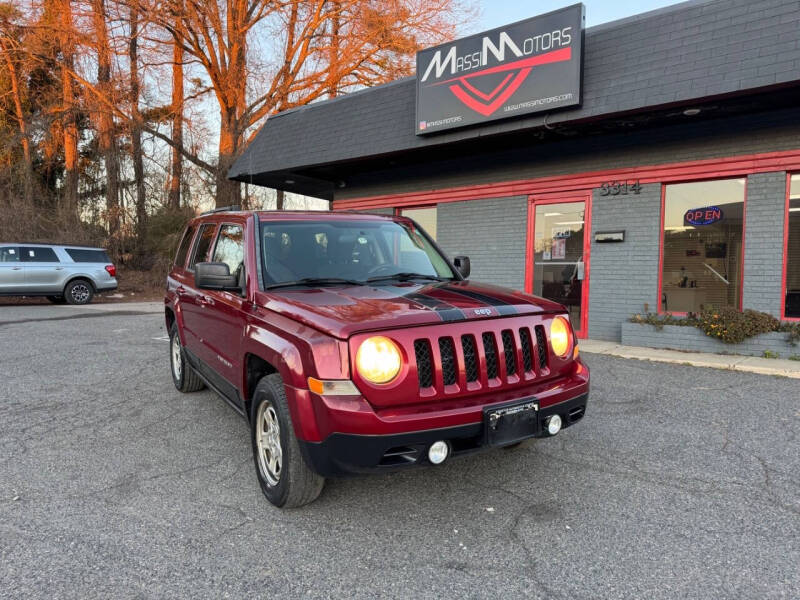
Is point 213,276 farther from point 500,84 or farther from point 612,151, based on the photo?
point 612,151

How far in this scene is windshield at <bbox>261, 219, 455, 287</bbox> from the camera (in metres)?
3.67

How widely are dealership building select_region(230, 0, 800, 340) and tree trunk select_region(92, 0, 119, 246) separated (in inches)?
410

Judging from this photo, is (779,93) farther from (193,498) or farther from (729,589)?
(193,498)

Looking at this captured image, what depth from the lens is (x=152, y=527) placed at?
2877 millimetres

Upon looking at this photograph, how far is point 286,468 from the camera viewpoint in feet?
9.52

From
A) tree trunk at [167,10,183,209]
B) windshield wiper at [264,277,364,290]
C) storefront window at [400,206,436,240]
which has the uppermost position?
tree trunk at [167,10,183,209]

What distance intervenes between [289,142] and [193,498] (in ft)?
33.1

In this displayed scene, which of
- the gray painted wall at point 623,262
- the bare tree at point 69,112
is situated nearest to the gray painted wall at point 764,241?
the gray painted wall at point 623,262

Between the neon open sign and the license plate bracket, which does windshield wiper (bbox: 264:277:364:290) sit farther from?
the neon open sign

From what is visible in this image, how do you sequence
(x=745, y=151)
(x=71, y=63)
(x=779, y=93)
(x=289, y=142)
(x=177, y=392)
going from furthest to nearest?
(x=71, y=63) → (x=289, y=142) → (x=745, y=151) → (x=779, y=93) → (x=177, y=392)

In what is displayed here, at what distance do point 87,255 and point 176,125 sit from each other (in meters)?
6.21

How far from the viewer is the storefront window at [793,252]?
7477mm

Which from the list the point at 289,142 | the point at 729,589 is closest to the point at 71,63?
the point at 289,142

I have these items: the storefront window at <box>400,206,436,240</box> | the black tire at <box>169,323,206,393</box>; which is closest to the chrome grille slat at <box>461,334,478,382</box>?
the black tire at <box>169,323,206,393</box>
